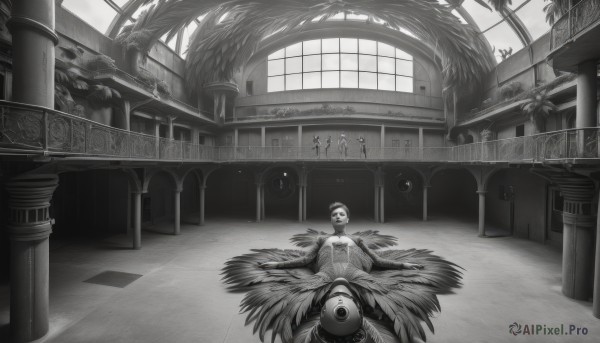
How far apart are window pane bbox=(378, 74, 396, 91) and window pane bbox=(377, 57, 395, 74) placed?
1.56 ft

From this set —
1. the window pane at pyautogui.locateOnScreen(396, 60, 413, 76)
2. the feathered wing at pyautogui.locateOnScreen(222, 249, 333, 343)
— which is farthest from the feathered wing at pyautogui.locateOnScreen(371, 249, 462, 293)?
the window pane at pyautogui.locateOnScreen(396, 60, 413, 76)

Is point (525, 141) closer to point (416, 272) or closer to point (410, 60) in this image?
point (416, 272)

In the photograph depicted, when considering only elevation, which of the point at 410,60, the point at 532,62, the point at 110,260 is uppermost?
the point at 410,60

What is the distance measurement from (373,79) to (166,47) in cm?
1679

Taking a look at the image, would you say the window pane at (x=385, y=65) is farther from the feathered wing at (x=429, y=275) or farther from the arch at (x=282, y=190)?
the feathered wing at (x=429, y=275)

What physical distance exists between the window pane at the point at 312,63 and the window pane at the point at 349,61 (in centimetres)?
208

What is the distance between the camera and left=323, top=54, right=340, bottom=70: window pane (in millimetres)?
26594

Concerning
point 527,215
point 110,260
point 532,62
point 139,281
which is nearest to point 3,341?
point 139,281

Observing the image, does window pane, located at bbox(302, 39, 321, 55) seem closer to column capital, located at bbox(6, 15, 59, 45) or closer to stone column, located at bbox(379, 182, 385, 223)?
stone column, located at bbox(379, 182, 385, 223)

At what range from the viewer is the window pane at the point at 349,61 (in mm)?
26547

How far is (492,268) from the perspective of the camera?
34.7ft

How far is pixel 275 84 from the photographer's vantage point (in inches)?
1069

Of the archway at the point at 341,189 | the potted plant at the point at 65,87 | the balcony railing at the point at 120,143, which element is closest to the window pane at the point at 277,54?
the archway at the point at 341,189

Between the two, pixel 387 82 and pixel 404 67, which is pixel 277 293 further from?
pixel 404 67
